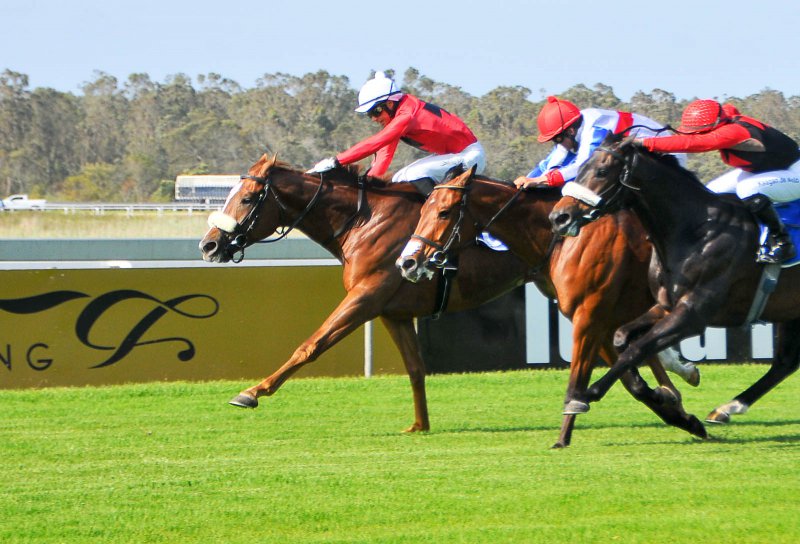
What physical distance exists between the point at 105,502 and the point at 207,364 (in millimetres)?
5471

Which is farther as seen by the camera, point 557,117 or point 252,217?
point 252,217

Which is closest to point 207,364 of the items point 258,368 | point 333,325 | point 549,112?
point 258,368

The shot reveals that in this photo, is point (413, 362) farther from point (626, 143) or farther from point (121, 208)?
point (121, 208)

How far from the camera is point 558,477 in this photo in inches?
253

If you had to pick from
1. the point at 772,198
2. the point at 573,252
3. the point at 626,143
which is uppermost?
the point at 626,143

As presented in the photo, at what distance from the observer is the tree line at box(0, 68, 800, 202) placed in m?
64.1

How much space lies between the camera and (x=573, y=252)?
775 cm

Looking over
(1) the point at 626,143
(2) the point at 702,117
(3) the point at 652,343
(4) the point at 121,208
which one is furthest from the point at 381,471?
(4) the point at 121,208

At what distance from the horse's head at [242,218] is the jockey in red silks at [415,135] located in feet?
1.33

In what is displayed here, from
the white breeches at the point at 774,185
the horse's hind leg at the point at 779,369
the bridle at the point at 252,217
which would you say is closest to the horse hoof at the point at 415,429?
the bridle at the point at 252,217

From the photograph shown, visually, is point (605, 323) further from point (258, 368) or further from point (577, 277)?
point (258, 368)

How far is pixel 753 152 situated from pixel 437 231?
1.98 meters

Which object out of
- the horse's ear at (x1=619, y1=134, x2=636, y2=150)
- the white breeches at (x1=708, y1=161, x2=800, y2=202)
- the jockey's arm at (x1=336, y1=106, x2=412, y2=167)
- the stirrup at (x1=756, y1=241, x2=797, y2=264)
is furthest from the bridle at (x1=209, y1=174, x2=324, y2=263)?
the stirrup at (x1=756, y1=241, x2=797, y2=264)

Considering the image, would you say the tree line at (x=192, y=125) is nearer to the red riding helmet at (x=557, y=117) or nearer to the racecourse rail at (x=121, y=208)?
the racecourse rail at (x=121, y=208)
